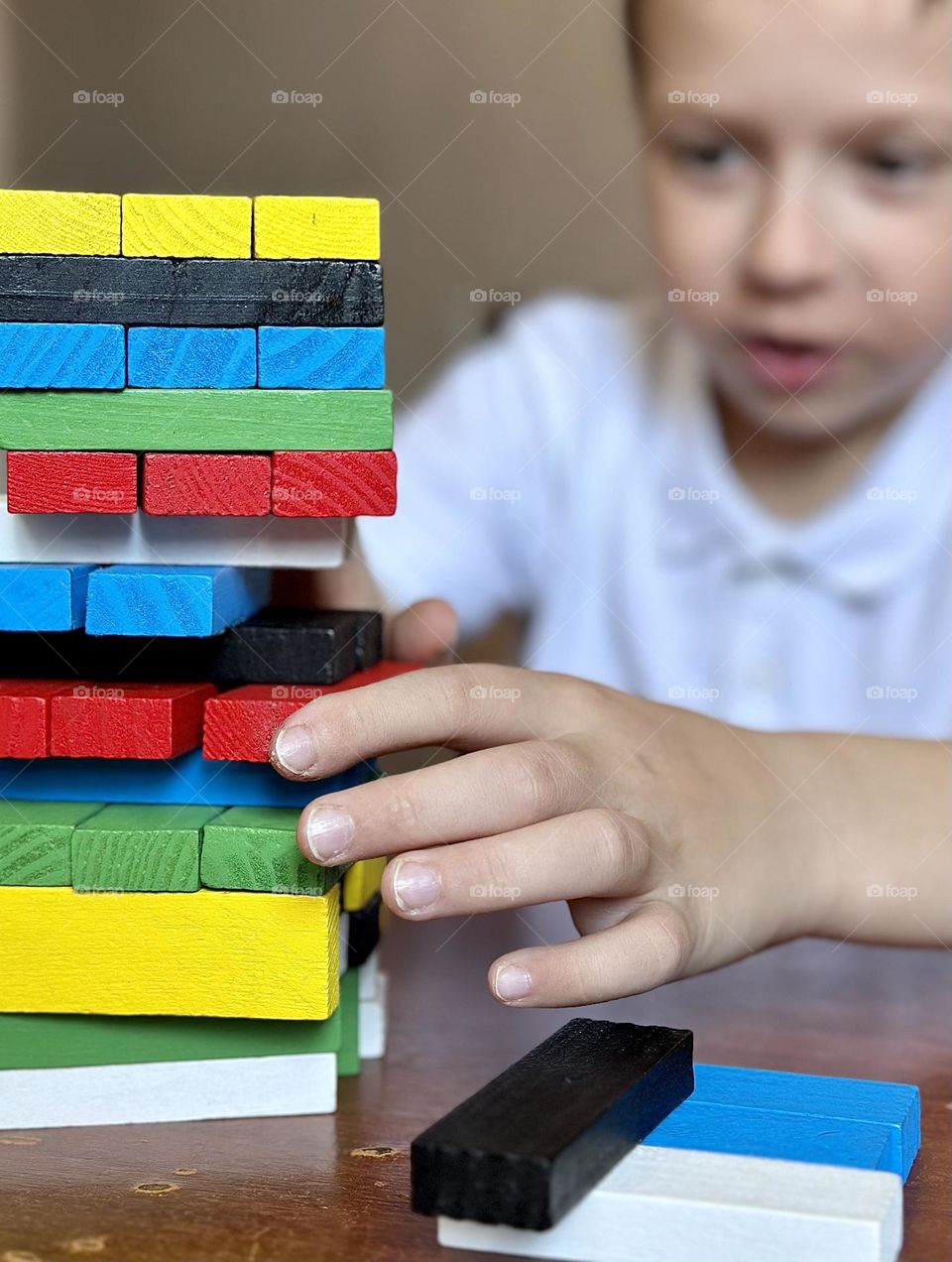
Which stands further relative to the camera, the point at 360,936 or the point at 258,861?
the point at 360,936

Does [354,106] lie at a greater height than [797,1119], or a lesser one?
greater

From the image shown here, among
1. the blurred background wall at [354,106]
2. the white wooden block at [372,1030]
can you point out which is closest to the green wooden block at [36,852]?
the white wooden block at [372,1030]

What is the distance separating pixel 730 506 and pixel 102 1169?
1337 mm

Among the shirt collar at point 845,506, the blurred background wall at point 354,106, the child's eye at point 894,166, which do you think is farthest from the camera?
the blurred background wall at point 354,106

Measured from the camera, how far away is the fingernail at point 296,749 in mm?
626

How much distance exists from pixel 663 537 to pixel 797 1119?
141cm

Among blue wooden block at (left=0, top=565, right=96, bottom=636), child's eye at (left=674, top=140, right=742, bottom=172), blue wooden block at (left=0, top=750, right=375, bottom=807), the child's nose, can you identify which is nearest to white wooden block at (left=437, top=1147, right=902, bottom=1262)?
blue wooden block at (left=0, top=750, right=375, bottom=807)

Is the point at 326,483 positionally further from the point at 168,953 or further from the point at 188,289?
the point at 168,953

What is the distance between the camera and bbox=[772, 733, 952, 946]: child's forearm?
0.87 metres

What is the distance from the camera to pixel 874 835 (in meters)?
0.90

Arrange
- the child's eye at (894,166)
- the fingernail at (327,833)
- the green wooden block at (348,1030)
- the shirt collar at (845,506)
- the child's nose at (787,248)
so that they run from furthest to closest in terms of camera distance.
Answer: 1. the shirt collar at (845,506)
2. the child's eye at (894,166)
3. the child's nose at (787,248)
4. the green wooden block at (348,1030)
5. the fingernail at (327,833)

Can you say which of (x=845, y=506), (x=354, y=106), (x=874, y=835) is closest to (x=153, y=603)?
(x=874, y=835)

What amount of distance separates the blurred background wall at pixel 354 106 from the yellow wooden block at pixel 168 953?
160 cm

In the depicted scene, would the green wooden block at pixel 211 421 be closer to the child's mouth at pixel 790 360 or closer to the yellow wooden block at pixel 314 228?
the yellow wooden block at pixel 314 228
